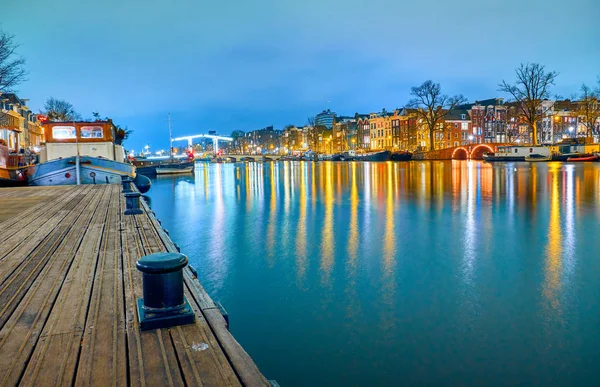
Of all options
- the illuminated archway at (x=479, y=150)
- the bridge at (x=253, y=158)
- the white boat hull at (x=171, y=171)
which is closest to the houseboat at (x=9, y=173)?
the white boat hull at (x=171, y=171)

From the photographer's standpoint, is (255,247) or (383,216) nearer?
(255,247)

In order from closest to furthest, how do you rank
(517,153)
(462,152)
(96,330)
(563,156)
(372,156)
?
(96,330), (563,156), (517,153), (462,152), (372,156)

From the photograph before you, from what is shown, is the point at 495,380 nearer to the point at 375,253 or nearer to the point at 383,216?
the point at 375,253

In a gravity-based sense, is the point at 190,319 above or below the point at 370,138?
below

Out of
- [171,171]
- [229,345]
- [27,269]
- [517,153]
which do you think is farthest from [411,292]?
[517,153]

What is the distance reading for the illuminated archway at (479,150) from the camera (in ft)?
278

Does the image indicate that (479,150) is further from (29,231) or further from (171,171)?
(29,231)

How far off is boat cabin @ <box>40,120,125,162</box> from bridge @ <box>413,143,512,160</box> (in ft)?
230

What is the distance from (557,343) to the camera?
19.5ft

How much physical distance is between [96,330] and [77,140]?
84.6 feet

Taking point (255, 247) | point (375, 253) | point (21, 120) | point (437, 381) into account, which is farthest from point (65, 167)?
point (21, 120)

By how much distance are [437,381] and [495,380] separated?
67cm

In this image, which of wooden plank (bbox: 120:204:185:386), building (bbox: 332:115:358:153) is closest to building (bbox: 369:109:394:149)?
building (bbox: 332:115:358:153)

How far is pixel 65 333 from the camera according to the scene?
12.9ft
